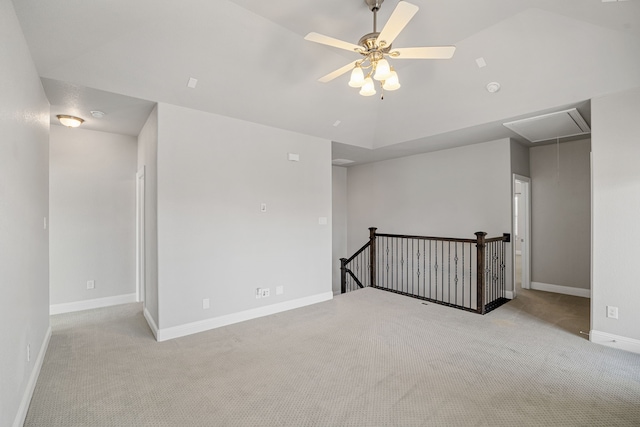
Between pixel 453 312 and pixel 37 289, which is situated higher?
pixel 37 289

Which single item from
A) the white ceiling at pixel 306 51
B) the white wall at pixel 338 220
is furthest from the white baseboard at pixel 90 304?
the white wall at pixel 338 220

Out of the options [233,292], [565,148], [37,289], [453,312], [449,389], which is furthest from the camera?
[565,148]

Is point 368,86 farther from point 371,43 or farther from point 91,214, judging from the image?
point 91,214

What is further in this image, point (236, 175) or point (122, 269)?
A: point (122, 269)

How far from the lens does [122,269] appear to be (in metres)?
4.91

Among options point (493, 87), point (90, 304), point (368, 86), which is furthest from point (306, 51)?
point (90, 304)

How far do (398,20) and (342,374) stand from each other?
2837 mm

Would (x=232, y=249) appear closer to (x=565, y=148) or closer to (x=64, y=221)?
(x=64, y=221)

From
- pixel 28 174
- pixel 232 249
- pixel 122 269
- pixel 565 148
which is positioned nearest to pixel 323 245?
pixel 232 249

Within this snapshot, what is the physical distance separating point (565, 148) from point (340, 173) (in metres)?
4.53

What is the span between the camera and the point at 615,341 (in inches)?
126

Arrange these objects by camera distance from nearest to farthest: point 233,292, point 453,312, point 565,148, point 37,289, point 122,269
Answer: point 37,289, point 233,292, point 453,312, point 122,269, point 565,148

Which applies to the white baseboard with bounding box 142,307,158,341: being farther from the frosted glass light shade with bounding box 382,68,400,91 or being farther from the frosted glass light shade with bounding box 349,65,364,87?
the frosted glass light shade with bounding box 382,68,400,91

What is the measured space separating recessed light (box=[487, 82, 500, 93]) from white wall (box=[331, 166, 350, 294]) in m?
4.33
